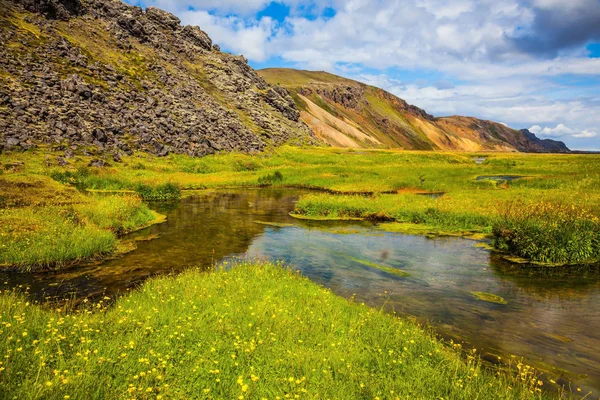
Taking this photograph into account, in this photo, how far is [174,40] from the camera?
118250 mm

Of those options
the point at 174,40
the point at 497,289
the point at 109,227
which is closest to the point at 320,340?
the point at 497,289

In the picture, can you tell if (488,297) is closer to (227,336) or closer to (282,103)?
(227,336)

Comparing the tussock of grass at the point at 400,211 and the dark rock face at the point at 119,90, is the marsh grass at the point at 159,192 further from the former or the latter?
the dark rock face at the point at 119,90

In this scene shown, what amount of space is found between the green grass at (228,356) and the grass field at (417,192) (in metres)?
14.1

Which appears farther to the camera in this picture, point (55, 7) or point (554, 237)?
point (55, 7)

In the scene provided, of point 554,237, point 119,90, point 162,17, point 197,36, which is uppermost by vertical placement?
point 162,17

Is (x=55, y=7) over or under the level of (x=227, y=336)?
over

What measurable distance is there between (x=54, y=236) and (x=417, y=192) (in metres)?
37.4

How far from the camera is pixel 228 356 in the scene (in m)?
7.78

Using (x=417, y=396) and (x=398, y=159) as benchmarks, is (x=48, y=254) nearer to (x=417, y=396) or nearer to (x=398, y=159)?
(x=417, y=396)

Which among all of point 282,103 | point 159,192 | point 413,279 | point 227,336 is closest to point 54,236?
point 227,336

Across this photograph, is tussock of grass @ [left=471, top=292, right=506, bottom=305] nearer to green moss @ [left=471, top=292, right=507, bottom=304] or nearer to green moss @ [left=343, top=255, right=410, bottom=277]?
green moss @ [left=471, top=292, right=507, bottom=304]

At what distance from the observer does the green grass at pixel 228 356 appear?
652 cm

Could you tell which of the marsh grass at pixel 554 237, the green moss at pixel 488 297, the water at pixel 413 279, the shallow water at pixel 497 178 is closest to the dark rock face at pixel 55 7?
the water at pixel 413 279
